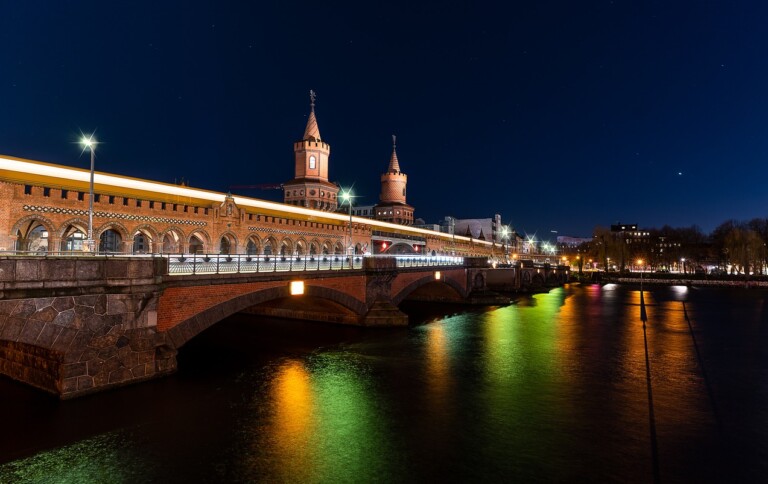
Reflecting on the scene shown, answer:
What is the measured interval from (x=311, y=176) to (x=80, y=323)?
2826 inches

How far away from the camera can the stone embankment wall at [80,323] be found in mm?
13156

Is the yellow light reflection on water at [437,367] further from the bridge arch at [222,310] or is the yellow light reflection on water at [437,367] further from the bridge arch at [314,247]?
the bridge arch at [314,247]

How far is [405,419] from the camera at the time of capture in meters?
15.5

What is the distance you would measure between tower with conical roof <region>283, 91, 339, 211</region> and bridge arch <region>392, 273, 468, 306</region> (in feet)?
123

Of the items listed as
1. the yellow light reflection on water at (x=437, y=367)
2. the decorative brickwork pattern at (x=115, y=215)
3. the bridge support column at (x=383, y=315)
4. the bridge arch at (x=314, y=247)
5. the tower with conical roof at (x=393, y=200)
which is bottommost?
the yellow light reflection on water at (x=437, y=367)

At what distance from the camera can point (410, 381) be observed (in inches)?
798

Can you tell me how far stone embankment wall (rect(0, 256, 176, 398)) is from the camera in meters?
13.2

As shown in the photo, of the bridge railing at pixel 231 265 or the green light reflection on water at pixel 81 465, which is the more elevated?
the bridge railing at pixel 231 265

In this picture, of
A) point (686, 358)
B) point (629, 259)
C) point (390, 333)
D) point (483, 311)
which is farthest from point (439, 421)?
point (629, 259)

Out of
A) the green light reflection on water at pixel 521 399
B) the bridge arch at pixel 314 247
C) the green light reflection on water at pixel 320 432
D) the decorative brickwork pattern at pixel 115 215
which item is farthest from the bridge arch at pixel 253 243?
the green light reflection on water at pixel 320 432

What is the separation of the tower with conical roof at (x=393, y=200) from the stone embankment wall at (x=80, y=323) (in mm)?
88788

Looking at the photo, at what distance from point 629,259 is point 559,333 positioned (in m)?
104

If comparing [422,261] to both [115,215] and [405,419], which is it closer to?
[115,215]

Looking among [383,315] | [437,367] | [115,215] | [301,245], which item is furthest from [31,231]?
[437,367]
